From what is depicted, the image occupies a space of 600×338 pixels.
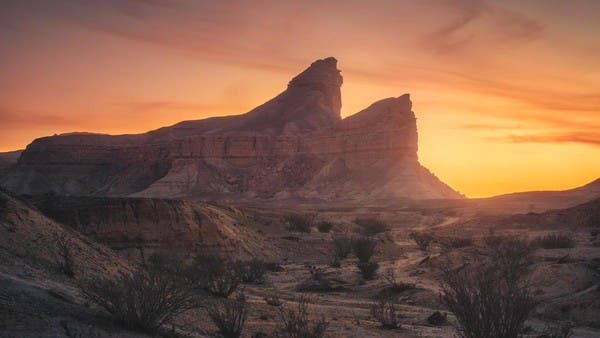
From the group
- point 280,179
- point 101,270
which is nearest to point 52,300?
point 101,270

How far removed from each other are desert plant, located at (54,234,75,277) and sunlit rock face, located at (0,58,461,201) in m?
72.0

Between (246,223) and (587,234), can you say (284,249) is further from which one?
(587,234)

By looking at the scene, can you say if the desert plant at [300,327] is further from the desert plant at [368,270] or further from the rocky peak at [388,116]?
the rocky peak at [388,116]

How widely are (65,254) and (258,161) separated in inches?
3733

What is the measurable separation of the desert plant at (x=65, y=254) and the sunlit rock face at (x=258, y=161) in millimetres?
71988

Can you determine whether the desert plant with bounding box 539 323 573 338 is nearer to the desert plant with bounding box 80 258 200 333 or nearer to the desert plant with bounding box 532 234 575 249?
the desert plant with bounding box 80 258 200 333

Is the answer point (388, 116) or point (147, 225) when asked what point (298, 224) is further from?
point (388, 116)

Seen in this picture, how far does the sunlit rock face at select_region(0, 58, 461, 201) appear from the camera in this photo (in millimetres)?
93125

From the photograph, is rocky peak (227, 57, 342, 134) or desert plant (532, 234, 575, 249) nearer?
desert plant (532, 234, 575, 249)

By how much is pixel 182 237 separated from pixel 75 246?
38.4ft

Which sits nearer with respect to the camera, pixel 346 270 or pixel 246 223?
pixel 346 270

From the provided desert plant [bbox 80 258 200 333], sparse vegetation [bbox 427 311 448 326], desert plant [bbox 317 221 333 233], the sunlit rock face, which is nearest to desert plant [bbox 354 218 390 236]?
desert plant [bbox 317 221 333 233]

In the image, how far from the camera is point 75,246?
13250 mm

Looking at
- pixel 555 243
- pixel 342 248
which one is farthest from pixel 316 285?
pixel 555 243
